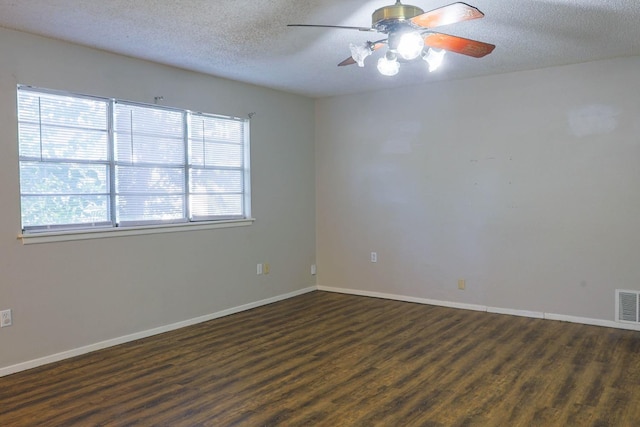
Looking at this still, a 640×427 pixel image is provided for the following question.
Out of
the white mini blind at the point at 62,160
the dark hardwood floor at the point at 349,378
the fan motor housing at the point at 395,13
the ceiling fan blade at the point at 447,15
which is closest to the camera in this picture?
the ceiling fan blade at the point at 447,15

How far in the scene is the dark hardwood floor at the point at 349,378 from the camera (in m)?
2.70

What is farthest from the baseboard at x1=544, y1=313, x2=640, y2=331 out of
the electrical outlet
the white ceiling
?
the electrical outlet

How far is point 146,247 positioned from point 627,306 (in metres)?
4.39

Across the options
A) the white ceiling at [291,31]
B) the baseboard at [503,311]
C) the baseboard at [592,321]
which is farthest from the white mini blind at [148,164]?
the baseboard at [592,321]

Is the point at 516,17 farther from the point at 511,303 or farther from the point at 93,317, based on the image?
the point at 93,317

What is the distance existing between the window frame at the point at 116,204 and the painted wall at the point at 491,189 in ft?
4.21

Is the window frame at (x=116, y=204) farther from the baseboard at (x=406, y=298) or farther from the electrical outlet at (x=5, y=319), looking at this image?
the baseboard at (x=406, y=298)

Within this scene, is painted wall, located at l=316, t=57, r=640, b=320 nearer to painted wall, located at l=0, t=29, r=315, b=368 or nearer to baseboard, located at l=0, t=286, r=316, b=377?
painted wall, located at l=0, t=29, r=315, b=368

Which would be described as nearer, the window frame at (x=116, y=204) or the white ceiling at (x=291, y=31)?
the white ceiling at (x=291, y=31)

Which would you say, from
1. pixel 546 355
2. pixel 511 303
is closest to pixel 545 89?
pixel 511 303

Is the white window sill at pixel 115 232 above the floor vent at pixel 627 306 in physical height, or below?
above

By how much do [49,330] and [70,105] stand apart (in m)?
1.75

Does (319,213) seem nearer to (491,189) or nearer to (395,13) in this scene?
(491,189)

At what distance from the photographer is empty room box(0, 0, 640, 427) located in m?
2.97
